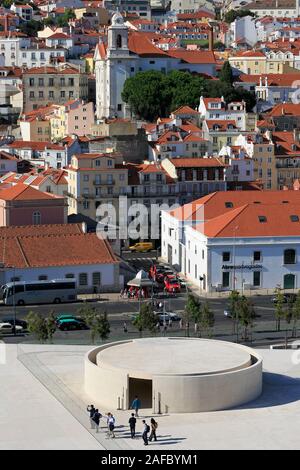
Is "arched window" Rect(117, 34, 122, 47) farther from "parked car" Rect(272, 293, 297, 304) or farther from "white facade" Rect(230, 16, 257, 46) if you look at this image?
"parked car" Rect(272, 293, 297, 304)

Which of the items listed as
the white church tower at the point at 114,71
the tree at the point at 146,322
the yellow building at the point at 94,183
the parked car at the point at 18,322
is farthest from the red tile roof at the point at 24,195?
the white church tower at the point at 114,71

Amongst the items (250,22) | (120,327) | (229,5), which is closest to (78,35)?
(250,22)

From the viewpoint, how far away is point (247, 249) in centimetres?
5025

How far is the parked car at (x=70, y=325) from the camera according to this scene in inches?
1686

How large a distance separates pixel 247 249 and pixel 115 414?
74.9ft

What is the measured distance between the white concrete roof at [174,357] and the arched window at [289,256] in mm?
19063

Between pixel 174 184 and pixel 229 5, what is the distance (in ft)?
258

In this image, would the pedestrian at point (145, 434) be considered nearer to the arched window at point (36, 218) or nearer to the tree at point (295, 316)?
the tree at point (295, 316)

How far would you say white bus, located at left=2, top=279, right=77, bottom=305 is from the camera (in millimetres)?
47344

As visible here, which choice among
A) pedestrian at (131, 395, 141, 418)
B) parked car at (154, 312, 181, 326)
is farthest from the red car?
pedestrian at (131, 395, 141, 418)

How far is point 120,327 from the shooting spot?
1700 inches

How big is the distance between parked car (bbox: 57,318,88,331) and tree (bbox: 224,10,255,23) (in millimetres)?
87089

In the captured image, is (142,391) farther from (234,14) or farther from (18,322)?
(234,14)

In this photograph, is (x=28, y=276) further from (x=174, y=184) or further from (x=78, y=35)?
(x=78, y=35)
